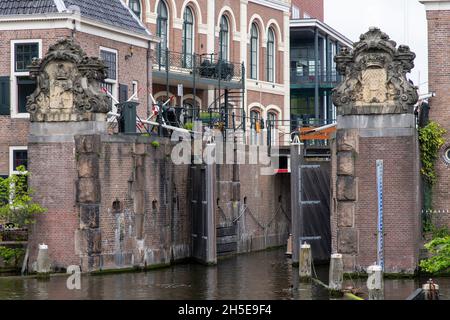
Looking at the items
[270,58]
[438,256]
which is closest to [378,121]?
[438,256]

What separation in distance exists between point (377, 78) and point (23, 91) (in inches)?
479

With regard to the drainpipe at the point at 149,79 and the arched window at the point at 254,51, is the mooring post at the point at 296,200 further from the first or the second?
the arched window at the point at 254,51

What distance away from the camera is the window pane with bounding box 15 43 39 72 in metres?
43.4

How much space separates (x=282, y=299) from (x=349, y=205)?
4.53 m

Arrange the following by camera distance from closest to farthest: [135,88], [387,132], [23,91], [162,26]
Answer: [387,132] → [23,91] → [135,88] → [162,26]

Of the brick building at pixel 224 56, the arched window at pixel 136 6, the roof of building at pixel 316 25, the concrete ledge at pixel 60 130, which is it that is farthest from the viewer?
the roof of building at pixel 316 25

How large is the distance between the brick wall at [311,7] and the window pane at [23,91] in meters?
45.6

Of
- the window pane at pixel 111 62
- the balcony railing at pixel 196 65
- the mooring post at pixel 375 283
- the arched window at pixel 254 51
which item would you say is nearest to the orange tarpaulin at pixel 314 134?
the balcony railing at pixel 196 65

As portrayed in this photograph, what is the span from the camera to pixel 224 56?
6328 cm

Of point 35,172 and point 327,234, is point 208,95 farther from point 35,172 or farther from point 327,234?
point 35,172

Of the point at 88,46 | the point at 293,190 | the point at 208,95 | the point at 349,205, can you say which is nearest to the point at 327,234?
the point at 293,190

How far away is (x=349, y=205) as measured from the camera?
38.8 metres

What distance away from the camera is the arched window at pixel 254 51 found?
2598 inches

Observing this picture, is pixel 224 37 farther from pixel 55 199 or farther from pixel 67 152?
pixel 55 199
